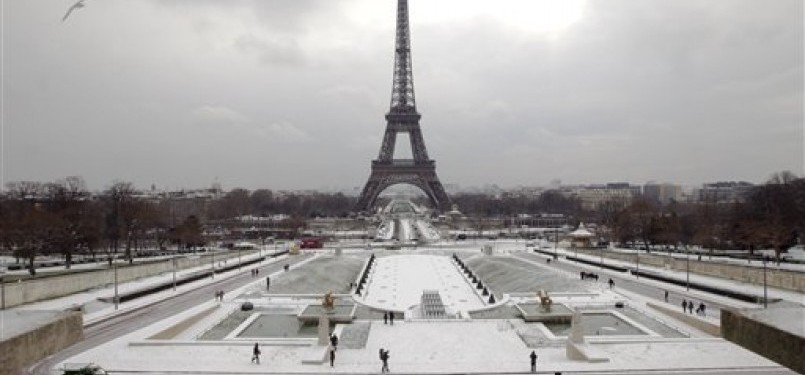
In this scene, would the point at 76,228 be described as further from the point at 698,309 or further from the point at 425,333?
the point at 698,309

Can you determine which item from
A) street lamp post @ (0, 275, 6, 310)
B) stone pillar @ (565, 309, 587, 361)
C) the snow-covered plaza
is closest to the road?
the snow-covered plaza

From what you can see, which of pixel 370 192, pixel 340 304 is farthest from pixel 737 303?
pixel 370 192

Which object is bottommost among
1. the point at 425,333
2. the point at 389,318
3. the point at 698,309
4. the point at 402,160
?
the point at 425,333

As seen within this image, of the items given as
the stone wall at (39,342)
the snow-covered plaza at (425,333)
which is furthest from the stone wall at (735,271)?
the stone wall at (39,342)

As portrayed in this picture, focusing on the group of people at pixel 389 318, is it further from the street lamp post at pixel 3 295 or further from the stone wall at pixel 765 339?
the street lamp post at pixel 3 295

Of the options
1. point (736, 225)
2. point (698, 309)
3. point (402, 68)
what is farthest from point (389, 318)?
point (402, 68)
